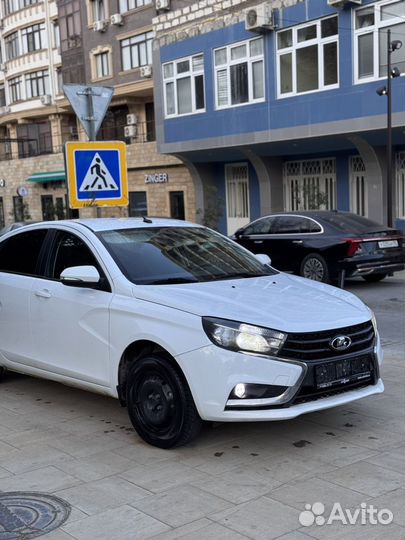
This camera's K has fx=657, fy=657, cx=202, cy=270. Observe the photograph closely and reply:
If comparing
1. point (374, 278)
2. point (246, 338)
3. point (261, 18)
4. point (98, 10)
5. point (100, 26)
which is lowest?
point (374, 278)

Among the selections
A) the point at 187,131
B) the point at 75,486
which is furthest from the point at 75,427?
the point at 187,131

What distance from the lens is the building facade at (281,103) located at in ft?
60.3

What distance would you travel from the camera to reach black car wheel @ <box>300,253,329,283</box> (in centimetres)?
1245

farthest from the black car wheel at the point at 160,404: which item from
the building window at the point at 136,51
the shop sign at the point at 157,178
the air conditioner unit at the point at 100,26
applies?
the air conditioner unit at the point at 100,26

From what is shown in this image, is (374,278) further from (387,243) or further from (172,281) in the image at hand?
(172,281)

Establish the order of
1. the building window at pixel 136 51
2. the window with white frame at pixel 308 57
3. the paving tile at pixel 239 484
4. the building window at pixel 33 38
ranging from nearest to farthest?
the paving tile at pixel 239 484 < the window with white frame at pixel 308 57 < the building window at pixel 136 51 < the building window at pixel 33 38

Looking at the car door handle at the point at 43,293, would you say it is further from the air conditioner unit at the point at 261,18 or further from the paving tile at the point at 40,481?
the air conditioner unit at the point at 261,18

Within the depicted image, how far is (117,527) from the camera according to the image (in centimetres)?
349

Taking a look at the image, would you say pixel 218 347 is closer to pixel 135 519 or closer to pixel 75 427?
pixel 135 519

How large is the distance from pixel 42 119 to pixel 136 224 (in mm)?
39527

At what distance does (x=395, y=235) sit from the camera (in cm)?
1262

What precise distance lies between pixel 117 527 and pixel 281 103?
18594 mm

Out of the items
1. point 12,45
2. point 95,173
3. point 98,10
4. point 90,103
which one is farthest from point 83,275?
point 12,45

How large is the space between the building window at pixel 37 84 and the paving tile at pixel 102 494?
40.6 meters
